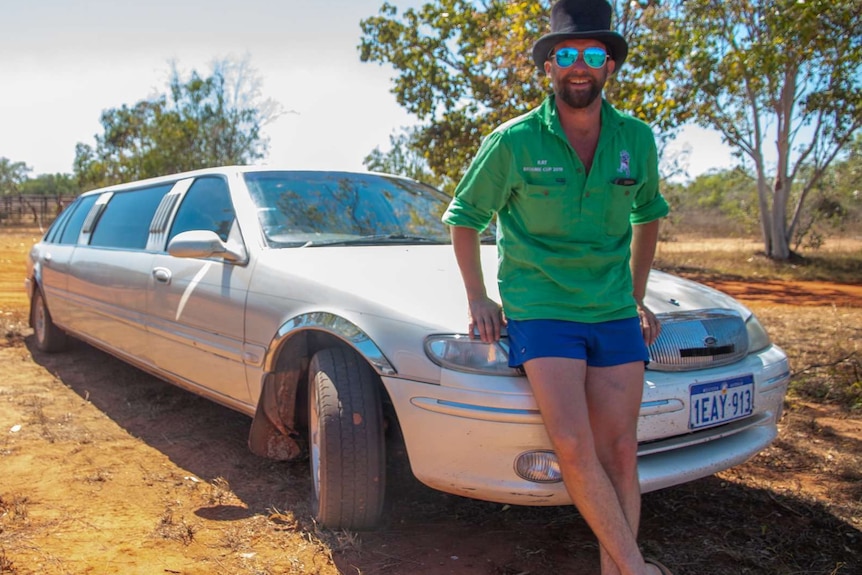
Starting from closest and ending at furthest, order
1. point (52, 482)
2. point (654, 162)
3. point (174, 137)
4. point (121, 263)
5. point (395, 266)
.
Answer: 1. point (654, 162)
2. point (395, 266)
3. point (52, 482)
4. point (121, 263)
5. point (174, 137)

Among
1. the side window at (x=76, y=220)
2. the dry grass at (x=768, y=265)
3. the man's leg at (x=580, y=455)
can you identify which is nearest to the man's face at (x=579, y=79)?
the man's leg at (x=580, y=455)

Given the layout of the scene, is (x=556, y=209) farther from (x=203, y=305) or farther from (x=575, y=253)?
(x=203, y=305)

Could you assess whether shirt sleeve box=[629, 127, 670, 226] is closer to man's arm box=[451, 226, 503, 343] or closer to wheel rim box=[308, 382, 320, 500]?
man's arm box=[451, 226, 503, 343]

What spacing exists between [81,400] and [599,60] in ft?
13.8

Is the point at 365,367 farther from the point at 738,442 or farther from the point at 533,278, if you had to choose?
the point at 738,442

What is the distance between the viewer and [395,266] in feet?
10.5

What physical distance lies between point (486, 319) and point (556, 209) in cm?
42

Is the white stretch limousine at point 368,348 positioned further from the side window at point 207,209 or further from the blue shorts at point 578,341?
the blue shorts at point 578,341

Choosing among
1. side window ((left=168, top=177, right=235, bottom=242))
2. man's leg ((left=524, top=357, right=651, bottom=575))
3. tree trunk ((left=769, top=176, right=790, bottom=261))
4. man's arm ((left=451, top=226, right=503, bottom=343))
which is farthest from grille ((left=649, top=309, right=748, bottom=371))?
tree trunk ((left=769, top=176, right=790, bottom=261))

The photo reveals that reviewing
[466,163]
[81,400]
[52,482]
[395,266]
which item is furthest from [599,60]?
[466,163]

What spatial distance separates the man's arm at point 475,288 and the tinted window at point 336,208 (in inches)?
50.2

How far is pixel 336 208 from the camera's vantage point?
12.8 ft

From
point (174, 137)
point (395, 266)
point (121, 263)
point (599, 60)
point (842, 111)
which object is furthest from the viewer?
point (174, 137)

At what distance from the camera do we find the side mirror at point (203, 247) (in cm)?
353
